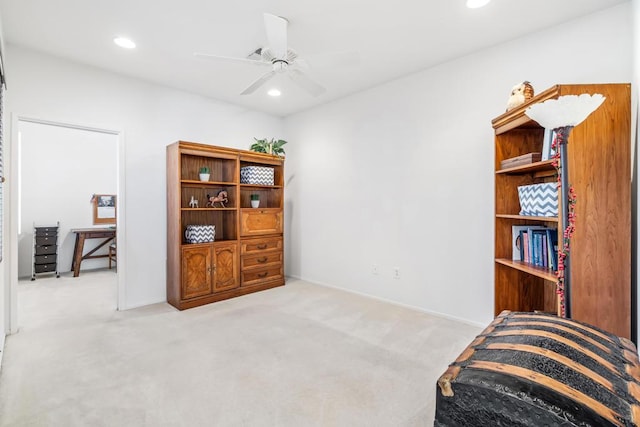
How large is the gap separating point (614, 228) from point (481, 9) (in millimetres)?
1801

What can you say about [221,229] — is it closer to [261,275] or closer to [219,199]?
[219,199]

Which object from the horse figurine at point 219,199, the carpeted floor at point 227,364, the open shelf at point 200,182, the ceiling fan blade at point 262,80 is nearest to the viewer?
the carpeted floor at point 227,364

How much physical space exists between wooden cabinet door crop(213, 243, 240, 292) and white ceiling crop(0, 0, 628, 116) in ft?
6.87

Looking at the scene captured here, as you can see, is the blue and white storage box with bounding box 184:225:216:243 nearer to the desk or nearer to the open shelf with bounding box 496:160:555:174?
the desk

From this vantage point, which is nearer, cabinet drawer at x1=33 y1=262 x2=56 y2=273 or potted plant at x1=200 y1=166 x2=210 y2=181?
potted plant at x1=200 y1=166 x2=210 y2=181

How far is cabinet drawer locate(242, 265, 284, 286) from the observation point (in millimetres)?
4238

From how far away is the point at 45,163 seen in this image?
213 inches

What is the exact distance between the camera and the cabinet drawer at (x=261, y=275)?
4238 mm

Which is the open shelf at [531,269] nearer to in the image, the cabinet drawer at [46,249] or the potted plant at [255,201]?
the potted plant at [255,201]

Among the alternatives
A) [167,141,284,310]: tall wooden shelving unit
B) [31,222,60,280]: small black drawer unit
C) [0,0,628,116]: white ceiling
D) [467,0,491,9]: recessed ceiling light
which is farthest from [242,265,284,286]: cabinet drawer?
[467,0,491,9]: recessed ceiling light

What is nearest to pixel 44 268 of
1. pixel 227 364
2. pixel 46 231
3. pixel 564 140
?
pixel 46 231

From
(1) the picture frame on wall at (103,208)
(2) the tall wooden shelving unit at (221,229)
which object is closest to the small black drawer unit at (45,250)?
(1) the picture frame on wall at (103,208)

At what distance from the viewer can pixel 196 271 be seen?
3744 mm

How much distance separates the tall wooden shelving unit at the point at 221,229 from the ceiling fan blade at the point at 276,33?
1804 millimetres
